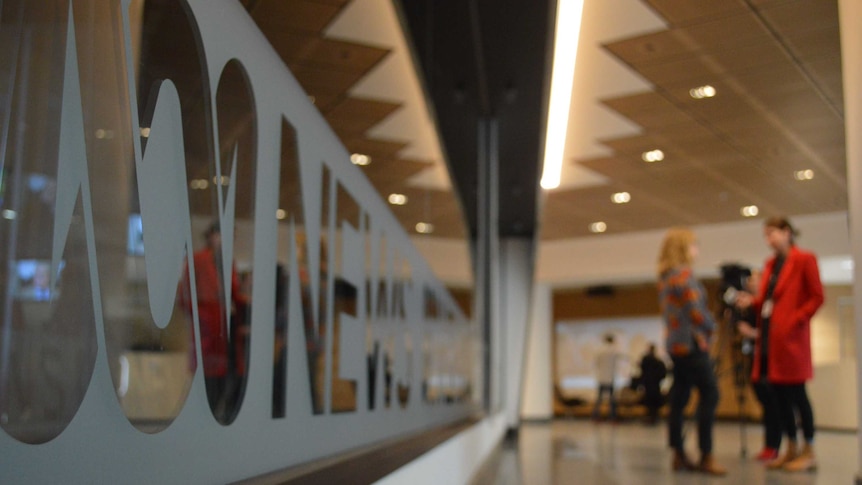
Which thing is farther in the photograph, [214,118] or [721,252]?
[721,252]

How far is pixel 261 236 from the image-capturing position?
54.9 inches

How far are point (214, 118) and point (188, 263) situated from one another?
24 cm

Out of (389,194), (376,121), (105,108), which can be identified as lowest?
(105,108)

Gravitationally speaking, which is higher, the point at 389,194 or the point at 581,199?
the point at 581,199

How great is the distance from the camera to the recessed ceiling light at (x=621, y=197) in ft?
35.7

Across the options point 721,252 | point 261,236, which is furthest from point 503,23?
point 721,252

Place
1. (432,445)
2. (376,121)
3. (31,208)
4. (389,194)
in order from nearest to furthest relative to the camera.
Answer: (31,208) → (432,445) → (389,194) → (376,121)

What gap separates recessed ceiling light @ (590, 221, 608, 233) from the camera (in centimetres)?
1327

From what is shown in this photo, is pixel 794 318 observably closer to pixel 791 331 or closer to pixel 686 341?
pixel 791 331

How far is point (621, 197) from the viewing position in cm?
1110

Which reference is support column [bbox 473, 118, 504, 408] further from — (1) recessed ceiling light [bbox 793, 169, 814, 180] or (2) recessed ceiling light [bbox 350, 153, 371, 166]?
(2) recessed ceiling light [bbox 350, 153, 371, 166]

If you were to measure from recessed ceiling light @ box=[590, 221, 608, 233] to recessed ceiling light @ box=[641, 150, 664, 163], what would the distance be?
4.45 metres

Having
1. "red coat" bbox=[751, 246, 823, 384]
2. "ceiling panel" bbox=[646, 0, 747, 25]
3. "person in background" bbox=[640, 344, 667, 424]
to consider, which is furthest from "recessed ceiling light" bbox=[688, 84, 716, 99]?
"person in background" bbox=[640, 344, 667, 424]

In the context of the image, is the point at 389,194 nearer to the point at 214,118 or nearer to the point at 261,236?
the point at 261,236
